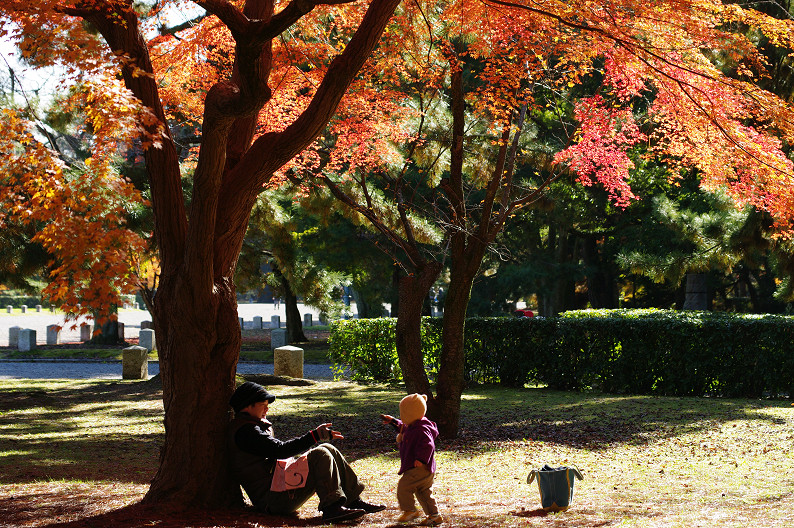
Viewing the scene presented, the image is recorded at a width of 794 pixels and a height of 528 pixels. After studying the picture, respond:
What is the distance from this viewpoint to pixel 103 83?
Result: 5023 mm

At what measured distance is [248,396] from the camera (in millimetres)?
5551

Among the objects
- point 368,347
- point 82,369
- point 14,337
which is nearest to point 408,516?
point 368,347

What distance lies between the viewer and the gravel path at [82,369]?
19.0m

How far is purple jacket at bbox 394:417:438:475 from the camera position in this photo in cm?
536

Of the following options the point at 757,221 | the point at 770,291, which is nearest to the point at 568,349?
the point at 757,221

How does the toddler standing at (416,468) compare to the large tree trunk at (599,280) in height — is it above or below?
below

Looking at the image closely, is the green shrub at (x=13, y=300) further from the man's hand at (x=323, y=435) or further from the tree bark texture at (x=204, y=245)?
the man's hand at (x=323, y=435)

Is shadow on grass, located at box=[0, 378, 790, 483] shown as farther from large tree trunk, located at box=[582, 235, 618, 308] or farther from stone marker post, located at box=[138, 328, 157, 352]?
large tree trunk, located at box=[582, 235, 618, 308]

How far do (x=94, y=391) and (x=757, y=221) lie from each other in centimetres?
1344

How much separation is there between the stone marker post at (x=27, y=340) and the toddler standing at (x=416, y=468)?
2408 centimetres

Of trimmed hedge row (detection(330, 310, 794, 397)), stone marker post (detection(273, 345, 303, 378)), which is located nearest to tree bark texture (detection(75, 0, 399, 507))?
trimmed hedge row (detection(330, 310, 794, 397))

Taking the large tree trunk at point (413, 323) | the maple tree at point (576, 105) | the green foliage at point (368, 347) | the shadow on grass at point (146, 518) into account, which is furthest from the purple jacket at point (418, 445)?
the green foliage at point (368, 347)

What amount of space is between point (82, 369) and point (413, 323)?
47.2ft

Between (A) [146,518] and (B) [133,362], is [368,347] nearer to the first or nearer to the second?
(B) [133,362]
